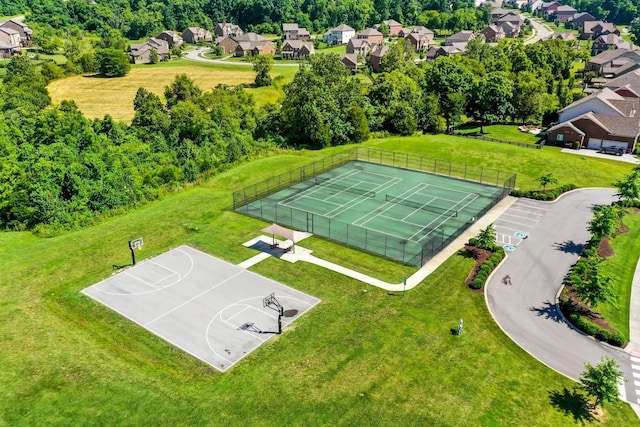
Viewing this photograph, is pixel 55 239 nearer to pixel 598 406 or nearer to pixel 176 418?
pixel 176 418

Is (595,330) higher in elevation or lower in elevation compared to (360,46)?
lower

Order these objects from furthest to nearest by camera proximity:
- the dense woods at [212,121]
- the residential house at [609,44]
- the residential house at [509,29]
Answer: the residential house at [509,29]
the residential house at [609,44]
the dense woods at [212,121]

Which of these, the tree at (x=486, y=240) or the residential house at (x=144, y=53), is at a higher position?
the residential house at (x=144, y=53)

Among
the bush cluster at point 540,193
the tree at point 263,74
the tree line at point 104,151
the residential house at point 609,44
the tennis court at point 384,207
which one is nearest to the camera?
the tennis court at point 384,207

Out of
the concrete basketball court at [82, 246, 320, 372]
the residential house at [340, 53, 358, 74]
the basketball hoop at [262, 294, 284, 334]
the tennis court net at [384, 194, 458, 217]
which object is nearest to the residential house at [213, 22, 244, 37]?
the residential house at [340, 53, 358, 74]

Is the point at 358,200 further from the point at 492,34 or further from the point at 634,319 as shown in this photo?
the point at 492,34

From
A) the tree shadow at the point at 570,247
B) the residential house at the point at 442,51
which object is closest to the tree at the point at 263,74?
the residential house at the point at 442,51

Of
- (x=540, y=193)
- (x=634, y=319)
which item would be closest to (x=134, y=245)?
(x=634, y=319)

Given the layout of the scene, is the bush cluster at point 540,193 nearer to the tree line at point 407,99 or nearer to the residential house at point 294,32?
the tree line at point 407,99
